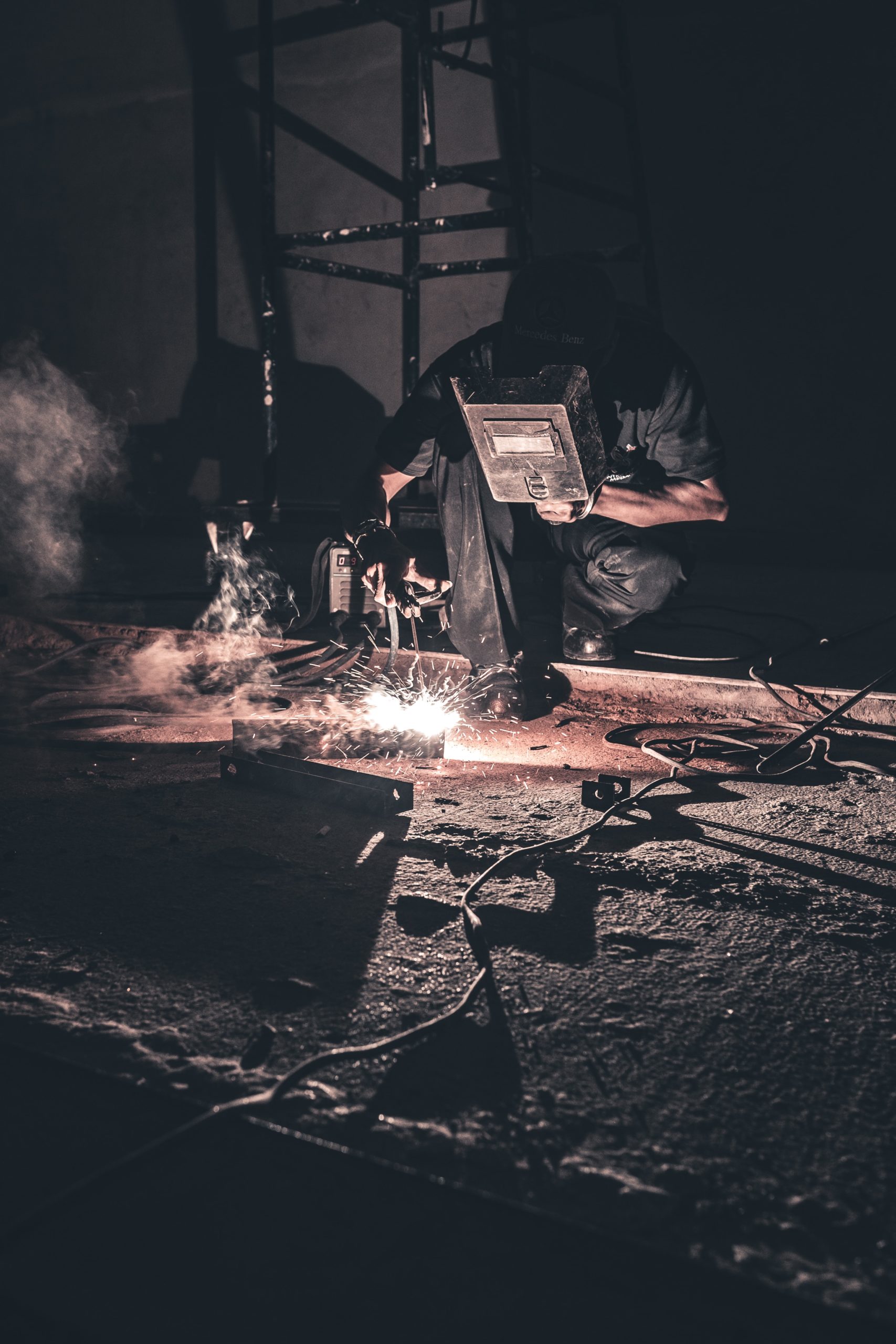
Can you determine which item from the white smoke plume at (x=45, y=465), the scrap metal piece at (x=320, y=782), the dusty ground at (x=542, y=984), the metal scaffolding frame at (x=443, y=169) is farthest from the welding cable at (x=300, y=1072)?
the white smoke plume at (x=45, y=465)

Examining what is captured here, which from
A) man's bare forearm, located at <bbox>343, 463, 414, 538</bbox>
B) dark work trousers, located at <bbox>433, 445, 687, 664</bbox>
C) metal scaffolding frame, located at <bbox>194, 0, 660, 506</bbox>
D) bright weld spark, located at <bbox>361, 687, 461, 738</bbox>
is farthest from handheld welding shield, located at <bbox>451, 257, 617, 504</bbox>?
metal scaffolding frame, located at <bbox>194, 0, 660, 506</bbox>

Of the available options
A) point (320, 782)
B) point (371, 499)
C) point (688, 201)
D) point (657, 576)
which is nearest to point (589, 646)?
point (657, 576)

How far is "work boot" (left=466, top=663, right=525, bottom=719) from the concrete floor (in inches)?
23.4

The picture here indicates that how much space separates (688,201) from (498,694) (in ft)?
12.2

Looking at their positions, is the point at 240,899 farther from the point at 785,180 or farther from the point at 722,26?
the point at 722,26

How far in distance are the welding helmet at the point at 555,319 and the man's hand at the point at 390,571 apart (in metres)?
0.61

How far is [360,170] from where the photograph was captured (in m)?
5.66

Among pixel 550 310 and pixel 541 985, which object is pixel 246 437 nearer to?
pixel 550 310

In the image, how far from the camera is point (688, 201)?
5094 millimetres

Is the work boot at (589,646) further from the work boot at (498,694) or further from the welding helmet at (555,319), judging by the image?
the welding helmet at (555,319)

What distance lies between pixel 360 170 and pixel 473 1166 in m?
5.91

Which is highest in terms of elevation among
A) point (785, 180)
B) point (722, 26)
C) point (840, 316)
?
point (722, 26)

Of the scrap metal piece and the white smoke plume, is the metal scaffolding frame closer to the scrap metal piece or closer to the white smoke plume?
the white smoke plume

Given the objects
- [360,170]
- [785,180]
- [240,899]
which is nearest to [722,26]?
[785,180]
